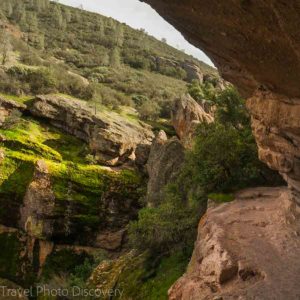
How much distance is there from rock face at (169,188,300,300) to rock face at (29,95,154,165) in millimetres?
18636

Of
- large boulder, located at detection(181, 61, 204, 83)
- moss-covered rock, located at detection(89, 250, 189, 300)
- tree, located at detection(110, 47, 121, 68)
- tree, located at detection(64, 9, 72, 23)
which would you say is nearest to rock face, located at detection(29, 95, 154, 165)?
moss-covered rock, located at detection(89, 250, 189, 300)

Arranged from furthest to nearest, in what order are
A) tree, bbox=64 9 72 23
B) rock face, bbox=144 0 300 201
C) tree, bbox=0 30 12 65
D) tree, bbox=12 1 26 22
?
tree, bbox=64 9 72 23 < tree, bbox=12 1 26 22 < tree, bbox=0 30 12 65 < rock face, bbox=144 0 300 201

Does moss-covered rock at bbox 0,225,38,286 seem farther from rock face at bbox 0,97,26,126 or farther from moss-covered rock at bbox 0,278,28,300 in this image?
rock face at bbox 0,97,26,126

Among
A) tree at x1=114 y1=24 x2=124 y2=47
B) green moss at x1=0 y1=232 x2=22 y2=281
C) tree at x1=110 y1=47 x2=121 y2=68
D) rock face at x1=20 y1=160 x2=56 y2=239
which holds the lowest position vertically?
green moss at x1=0 y1=232 x2=22 y2=281

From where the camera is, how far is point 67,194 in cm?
3097

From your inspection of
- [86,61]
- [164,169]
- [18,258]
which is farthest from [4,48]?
[164,169]

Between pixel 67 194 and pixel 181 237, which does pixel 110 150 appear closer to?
pixel 67 194

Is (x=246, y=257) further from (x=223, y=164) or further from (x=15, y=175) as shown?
(x=15, y=175)

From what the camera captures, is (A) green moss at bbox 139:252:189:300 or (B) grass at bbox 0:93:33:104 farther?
(B) grass at bbox 0:93:33:104

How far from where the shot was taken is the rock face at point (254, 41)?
23.6 feet

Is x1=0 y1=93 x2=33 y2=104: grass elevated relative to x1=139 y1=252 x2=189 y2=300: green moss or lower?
elevated

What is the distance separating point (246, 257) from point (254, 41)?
22.5 ft

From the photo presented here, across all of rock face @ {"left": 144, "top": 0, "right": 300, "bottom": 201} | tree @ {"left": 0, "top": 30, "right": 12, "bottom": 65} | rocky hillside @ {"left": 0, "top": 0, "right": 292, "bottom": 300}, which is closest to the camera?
rock face @ {"left": 144, "top": 0, "right": 300, "bottom": 201}

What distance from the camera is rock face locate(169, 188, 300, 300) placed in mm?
10875
